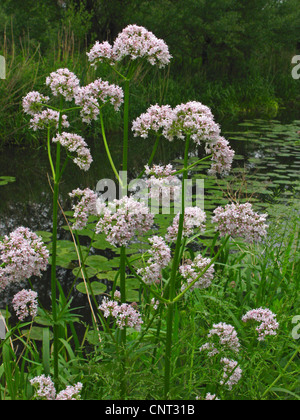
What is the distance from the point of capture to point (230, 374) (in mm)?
1723

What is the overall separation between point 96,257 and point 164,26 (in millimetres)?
12341

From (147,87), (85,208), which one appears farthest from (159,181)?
(147,87)

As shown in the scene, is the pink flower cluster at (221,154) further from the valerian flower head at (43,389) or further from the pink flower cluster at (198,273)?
the valerian flower head at (43,389)

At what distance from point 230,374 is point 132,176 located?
5374mm

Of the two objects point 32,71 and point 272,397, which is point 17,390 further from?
point 32,71

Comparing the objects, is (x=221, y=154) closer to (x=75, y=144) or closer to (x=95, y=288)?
(x=75, y=144)

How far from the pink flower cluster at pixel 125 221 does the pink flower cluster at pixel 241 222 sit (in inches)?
12.5

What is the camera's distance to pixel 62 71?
77.4 inches

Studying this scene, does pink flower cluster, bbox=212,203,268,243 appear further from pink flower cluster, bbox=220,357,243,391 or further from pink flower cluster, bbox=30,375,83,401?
pink flower cluster, bbox=30,375,83,401

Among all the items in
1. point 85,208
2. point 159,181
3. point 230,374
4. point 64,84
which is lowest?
point 230,374

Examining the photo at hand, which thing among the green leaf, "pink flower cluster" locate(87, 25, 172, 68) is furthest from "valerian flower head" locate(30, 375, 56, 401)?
the green leaf

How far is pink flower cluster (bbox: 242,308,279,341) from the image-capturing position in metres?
1.77

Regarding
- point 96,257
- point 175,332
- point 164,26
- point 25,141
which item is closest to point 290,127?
point 164,26

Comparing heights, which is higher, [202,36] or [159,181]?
[202,36]
